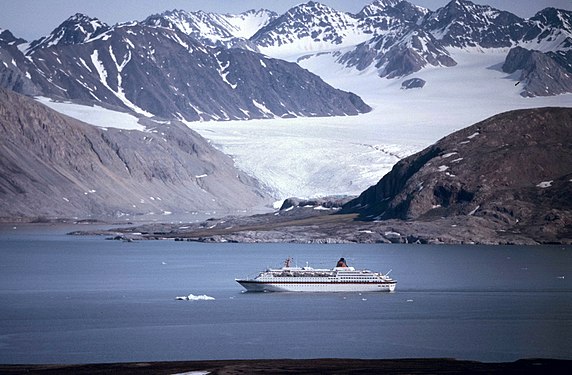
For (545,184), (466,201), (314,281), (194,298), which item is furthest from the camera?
(466,201)

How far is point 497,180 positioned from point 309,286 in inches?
3223

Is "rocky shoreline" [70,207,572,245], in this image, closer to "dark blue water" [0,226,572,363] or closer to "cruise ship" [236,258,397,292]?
"dark blue water" [0,226,572,363]

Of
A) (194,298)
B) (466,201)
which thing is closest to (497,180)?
(466,201)

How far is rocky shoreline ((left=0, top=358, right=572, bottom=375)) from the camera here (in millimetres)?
56688

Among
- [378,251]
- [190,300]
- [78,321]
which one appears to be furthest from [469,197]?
[78,321]

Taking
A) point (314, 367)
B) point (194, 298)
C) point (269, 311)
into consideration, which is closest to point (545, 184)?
point (194, 298)

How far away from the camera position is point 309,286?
330ft

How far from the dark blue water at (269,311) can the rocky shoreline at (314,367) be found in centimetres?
263

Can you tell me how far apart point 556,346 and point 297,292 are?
36.5 metres

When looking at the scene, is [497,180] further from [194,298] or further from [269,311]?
[269,311]

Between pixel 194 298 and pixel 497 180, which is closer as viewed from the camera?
pixel 194 298

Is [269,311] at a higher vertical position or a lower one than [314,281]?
lower

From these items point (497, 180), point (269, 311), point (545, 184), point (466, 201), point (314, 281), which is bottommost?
point (269, 311)

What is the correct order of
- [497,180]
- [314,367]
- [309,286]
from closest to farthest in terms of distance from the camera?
→ 1. [314,367]
2. [309,286]
3. [497,180]
